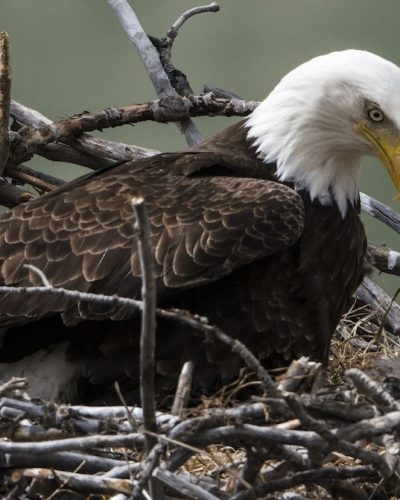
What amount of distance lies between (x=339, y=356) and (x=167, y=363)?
33.5 inches

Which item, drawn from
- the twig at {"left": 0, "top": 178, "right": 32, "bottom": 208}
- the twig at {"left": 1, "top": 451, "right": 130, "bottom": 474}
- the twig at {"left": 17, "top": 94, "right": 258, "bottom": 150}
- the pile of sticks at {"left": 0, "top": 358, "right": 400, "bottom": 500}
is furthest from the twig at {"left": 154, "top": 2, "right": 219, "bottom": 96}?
the twig at {"left": 1, "top": 451, "right": 130, "bottom": 474}

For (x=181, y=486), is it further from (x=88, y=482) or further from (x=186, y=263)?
(x=186, y=263)

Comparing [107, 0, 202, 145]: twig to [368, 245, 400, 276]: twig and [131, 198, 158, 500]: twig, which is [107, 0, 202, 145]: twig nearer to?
[368, 245, 400, 276]: twig

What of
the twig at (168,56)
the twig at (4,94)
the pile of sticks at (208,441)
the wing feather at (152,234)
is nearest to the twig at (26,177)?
the twig at (4,94)

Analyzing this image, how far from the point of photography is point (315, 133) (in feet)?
15.5

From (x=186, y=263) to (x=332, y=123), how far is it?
71 centimetres

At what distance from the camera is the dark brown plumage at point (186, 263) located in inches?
168

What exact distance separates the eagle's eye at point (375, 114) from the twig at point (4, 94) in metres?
1.03

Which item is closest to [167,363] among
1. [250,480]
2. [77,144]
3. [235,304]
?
[235,304]

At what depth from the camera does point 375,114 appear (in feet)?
14.8

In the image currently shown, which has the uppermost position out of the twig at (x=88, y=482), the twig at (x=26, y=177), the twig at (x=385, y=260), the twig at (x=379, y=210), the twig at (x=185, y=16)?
the twig at (x=185, y=16)

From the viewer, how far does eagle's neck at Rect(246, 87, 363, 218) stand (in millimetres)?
4703

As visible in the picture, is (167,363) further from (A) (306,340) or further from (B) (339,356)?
(B) (339,356)

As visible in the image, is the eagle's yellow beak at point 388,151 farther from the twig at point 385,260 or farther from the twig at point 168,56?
the twig at point 168,56
